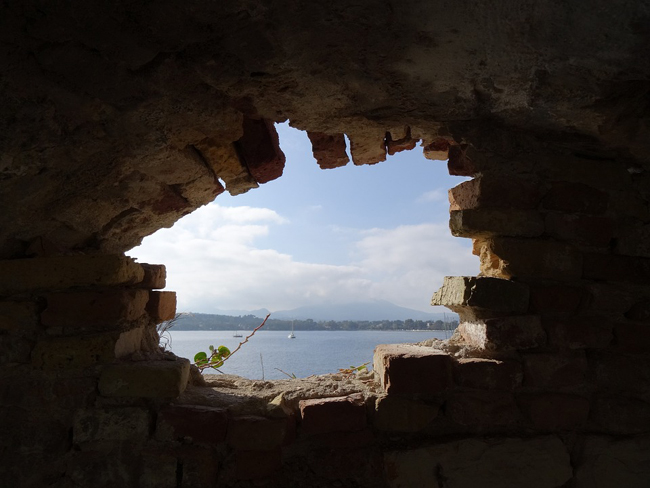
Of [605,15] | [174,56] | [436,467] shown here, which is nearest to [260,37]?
[174,56]

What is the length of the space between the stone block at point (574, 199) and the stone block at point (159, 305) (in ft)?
4.64

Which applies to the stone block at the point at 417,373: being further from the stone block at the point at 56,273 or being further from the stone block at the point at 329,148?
the stone block at the point at 56,273

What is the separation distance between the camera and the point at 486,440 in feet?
4.42

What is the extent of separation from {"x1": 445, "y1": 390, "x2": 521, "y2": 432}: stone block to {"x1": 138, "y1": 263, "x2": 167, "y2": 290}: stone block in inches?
43.2

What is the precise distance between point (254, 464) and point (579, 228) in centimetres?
129

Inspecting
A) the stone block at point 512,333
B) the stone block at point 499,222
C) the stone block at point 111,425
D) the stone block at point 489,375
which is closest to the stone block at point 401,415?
the stone block at point 489,375

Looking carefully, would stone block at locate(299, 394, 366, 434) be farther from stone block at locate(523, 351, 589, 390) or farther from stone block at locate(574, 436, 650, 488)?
stone block at locate(574, 436, 650, 488)

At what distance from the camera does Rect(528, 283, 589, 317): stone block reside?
1.44 metres

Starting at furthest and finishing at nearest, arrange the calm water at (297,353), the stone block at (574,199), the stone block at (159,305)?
the calm water at (297,353), the stone block at (159,305), the stone block at (574,199)

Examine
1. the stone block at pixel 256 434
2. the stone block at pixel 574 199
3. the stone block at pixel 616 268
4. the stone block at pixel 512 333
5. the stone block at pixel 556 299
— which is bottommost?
the stone block at pixel 256 434

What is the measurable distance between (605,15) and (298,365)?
2.25 meters

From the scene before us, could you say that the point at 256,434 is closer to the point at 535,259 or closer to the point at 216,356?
the point at 535,259

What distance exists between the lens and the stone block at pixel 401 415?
4.45ft

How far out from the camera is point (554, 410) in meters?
1.39
